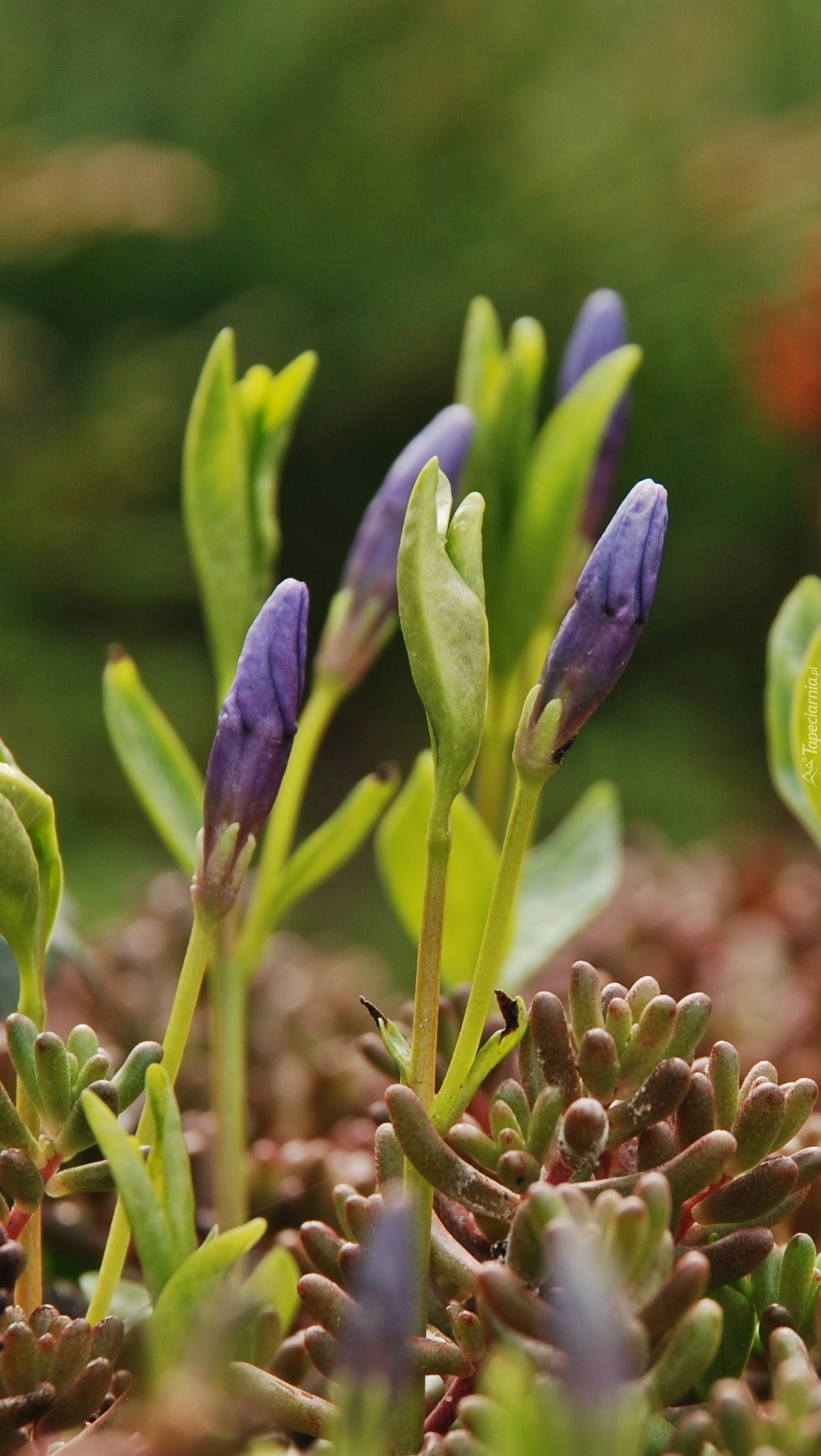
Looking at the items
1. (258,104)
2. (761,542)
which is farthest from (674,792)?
(258,104)

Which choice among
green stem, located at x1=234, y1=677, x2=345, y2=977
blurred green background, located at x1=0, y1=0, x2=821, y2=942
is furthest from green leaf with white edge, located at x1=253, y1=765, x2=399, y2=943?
blurred green background, located at x1=0, y1=0, x2=821, y2=942

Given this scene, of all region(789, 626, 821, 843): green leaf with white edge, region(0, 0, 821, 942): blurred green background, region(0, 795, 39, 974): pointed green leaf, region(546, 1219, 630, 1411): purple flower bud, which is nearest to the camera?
region(546, 1219, 630, 1411): purple flower bud

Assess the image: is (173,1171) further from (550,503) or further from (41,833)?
(550,503)

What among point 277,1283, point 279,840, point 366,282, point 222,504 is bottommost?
point 277,1283

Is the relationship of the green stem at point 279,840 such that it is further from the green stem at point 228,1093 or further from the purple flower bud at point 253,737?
the purple flower bud at point 253,737

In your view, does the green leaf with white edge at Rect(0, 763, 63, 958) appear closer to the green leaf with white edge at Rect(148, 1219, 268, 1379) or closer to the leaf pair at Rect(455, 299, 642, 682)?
the green leaf with white edge at Rect(148, 1219, 268, 1379)

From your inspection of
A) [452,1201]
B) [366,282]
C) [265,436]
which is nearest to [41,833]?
[452,1201]
